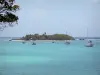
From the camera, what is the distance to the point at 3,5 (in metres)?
3.37

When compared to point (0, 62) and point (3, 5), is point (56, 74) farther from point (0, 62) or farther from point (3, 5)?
point (3, 5)

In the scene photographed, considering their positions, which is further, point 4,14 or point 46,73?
point 46,73

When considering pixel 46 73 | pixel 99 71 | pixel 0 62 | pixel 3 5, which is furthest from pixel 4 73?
pixel 3 5

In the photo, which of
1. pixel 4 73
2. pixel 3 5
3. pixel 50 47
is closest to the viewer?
pixel 3 5

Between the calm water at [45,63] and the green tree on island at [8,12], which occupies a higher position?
the green tree on island at [8,12]

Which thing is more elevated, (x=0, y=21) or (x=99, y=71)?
(x=0, y=21)

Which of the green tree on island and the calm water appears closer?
the green tree on island

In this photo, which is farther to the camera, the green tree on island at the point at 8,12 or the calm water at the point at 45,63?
the calm water at the point at 45,63

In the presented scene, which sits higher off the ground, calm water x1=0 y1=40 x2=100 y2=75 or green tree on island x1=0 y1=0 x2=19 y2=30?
green tree on island x1=0 y1=0 x2=19 y2=30

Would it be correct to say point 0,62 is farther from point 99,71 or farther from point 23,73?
point 99,71

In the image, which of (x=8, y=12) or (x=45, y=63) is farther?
(x=45, y=63)

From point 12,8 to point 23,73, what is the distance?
115 inches

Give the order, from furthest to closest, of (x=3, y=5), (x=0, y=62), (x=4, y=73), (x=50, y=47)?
(x=50, y=47) < (x=0, y=62) < (x=4, y=73) < (x=3, y=5)

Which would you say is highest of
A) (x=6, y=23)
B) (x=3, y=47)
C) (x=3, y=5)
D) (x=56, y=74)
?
(x=3, y=5)
